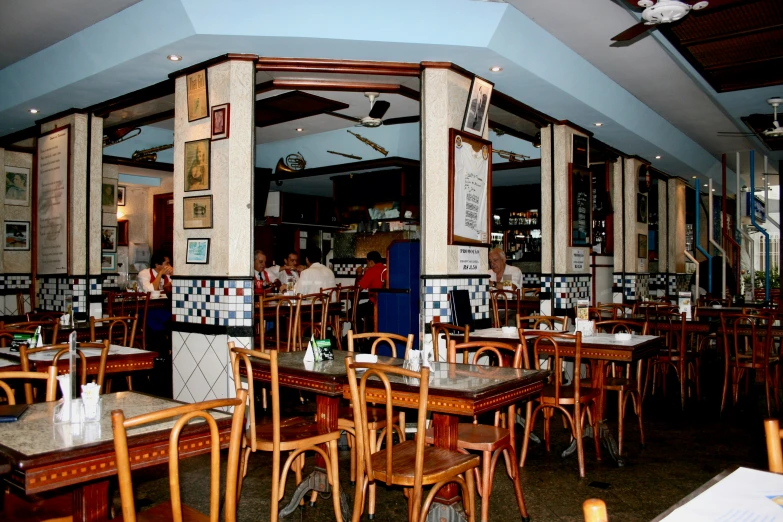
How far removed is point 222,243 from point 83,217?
9.26ft

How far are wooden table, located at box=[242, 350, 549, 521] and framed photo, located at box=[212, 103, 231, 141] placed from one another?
271 cm

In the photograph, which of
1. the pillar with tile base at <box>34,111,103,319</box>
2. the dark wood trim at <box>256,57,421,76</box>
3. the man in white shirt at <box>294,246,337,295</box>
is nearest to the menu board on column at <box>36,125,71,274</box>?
the pillar with tile base at <box>34,111,103,319</box>

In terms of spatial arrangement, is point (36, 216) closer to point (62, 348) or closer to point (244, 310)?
point (244, 310)

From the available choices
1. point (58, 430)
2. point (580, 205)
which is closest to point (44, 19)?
point (58, 430)

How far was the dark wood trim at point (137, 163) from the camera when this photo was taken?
33.3 ft

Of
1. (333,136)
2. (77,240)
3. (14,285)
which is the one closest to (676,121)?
(333,136)

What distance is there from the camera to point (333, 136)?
11109mm

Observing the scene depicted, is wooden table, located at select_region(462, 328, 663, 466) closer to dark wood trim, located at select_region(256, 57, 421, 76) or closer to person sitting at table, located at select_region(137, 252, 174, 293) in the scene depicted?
dark wood trim, located at select_region(256, 57, 421, 76)

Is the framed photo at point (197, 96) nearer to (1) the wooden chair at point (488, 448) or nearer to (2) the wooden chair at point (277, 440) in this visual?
(2) the wooden chair at point (277, 440)

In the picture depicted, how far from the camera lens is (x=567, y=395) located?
14.6 ft

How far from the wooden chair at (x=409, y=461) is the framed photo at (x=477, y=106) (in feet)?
12.0

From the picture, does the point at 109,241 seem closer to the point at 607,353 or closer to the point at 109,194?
the point at 109,194

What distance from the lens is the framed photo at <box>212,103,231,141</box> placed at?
572 centimetres

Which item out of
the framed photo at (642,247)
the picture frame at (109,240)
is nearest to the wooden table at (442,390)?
the framed photo at (642,247)
